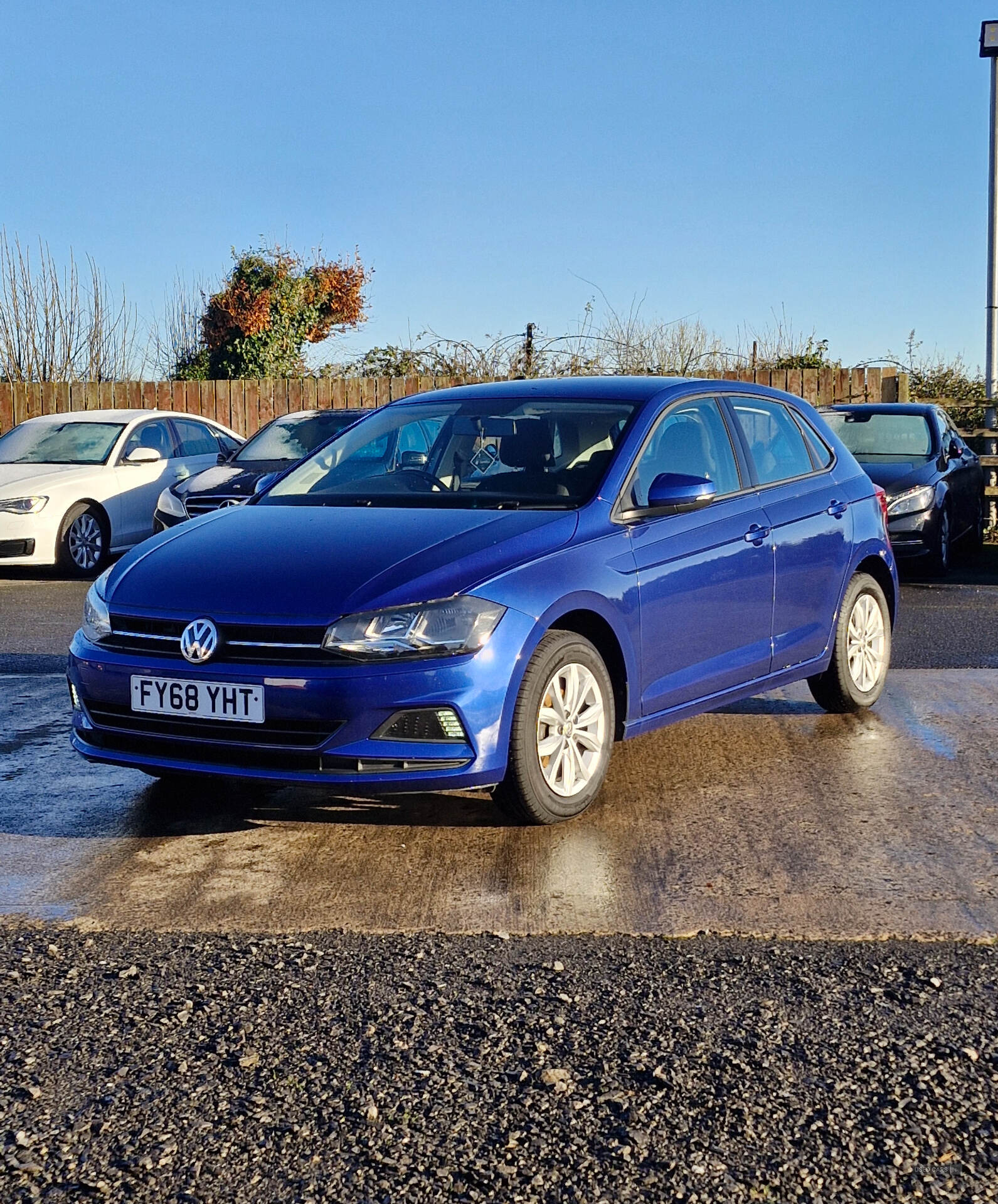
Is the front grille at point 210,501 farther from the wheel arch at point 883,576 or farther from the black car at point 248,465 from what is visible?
the wheel arch at point 883,576

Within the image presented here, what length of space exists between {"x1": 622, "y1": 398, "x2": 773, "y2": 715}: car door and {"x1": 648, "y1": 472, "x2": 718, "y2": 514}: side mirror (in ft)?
0.21

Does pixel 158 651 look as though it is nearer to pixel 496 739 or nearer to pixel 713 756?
pixel 496 739

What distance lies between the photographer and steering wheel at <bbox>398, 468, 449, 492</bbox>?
604 centimetres

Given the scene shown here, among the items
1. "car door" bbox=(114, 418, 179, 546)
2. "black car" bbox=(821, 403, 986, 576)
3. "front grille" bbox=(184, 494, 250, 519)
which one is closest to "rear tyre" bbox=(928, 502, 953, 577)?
"black car" bbox=(821, 403, 986, 576)

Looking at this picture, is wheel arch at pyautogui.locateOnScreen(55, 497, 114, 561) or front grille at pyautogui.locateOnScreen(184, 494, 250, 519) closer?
front grille at pyautogui.locateOnScreen(184, 494, 250, 519)

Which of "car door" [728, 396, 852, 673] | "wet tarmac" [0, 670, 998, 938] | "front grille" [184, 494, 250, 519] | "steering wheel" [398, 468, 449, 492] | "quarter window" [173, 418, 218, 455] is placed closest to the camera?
"wet tarmac" [0, 670, 998, 938]

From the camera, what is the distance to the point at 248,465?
48.5ft

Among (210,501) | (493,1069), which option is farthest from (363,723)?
(210,501)

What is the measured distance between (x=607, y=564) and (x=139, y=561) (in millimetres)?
1672

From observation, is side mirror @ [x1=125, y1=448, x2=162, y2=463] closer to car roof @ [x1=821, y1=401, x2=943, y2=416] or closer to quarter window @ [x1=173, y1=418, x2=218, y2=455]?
quarter window @ [x1=173, y1=418, x2=218, y2=455]

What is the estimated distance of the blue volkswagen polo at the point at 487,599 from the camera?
4727 millimetres

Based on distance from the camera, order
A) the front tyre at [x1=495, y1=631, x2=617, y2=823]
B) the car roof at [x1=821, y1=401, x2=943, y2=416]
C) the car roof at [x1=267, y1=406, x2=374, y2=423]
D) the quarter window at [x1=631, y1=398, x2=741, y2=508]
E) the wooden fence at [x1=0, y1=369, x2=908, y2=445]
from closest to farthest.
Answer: the front tyre at [x1=495, y1=631, x2=617, y2=823] → the quarter window at [x1=631, y1=398, x2=741, y2=508] → the car roof at [x1=821, y1=401, x2=943, y2=416] → the car roof at [x1=267, y1=406, x2=374, y2=423] → the wooden fence at [x1=0, y1=369, x2=908, y2=445]

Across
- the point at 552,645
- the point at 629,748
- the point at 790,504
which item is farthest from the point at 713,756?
the point at 552,645

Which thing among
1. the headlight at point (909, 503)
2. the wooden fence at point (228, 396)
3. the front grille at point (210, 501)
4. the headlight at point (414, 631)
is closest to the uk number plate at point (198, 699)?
the headlight at point (414, 631)
